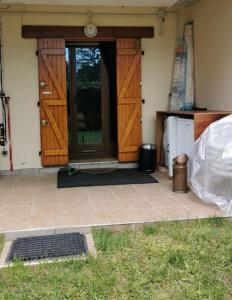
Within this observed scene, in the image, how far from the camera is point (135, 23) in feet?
21.0

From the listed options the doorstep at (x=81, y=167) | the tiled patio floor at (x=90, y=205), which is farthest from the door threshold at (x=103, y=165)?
the tiled patio floor at (x=90, y=205)

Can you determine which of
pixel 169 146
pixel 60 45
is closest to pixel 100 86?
pixel 60 45

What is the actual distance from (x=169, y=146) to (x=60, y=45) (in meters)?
2.34

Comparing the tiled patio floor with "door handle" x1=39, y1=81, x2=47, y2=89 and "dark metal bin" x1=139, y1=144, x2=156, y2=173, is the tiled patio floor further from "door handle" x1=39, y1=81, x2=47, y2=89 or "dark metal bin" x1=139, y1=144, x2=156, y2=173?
"door handle" x1=39, y1=81, x2=47, y2=89

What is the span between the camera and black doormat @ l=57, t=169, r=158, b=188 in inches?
217

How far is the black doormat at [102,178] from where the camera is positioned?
550 centimetres

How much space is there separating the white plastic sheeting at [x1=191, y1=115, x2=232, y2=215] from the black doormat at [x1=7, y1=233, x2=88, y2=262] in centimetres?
162

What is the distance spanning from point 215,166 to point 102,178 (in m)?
2.06

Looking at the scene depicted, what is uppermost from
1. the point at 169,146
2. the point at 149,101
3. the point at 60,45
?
the point at 60,45

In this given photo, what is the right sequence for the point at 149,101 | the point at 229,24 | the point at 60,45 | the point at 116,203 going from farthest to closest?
the point at 149,101 < the point at 60,45 < the point at 229,24 < the point at 116,203

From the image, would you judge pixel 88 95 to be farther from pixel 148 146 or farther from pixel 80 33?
pixel 148 146


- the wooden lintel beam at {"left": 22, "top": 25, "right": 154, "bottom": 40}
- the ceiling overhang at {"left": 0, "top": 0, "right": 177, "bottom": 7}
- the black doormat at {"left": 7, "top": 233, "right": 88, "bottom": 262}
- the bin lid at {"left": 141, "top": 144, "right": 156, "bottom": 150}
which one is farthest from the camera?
the bin lid at {"left": 141, "top": 144, "right": 156, "bottom": 150}

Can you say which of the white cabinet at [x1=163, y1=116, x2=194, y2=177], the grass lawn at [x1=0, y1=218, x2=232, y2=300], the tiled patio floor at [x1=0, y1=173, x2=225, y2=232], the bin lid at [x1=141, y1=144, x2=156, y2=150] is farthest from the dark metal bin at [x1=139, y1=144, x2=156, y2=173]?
the grass lawn at [x1=0, y1=218, x2=232, y2=300]

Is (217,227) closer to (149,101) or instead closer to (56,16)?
(149,101)
